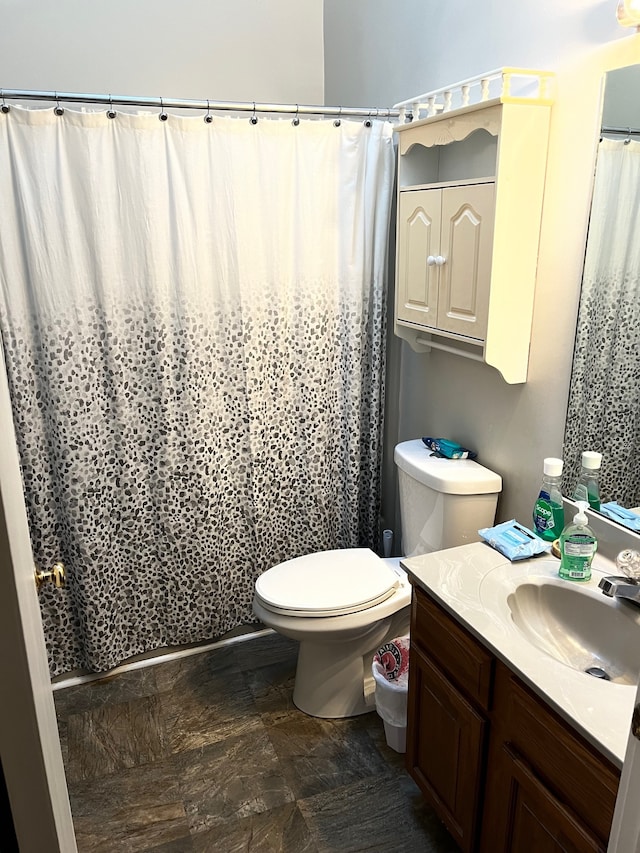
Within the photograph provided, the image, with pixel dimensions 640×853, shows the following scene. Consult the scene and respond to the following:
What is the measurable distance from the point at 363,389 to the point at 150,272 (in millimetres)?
906

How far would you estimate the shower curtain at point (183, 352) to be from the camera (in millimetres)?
2010

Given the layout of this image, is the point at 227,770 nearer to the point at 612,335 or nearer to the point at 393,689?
the point at 393,689

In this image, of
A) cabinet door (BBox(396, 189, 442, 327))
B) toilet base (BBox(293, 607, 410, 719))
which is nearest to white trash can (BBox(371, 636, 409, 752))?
toilet base (BBox(293, 607, 410, 719))

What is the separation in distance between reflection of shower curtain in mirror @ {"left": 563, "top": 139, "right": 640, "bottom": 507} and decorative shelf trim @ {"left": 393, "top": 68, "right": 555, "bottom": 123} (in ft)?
0.78

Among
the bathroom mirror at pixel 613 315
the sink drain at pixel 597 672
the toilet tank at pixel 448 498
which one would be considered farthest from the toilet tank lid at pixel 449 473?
the sink drain at pixel 597 672

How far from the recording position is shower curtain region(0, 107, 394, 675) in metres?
2.01

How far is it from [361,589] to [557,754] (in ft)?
2.93

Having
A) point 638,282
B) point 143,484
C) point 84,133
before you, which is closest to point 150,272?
point 84,133

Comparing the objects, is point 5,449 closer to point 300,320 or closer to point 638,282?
point 638,282

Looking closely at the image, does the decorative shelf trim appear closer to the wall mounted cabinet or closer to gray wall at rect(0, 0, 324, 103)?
the wall mounted cabinet

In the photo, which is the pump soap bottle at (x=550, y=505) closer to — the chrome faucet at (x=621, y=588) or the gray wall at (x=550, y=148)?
the gray wall at (x=550, y=148)

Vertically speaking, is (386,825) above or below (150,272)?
below

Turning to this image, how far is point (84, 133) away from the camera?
1946 mm

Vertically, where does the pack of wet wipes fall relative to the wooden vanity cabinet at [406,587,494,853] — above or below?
above
